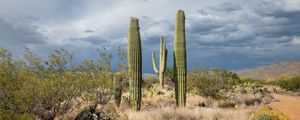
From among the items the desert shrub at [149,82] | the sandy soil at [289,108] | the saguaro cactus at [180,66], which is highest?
the saguaro cactus at [180,66]

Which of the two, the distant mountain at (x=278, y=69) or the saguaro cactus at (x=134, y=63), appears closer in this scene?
the saguaro cactus at (x=134, y=63)

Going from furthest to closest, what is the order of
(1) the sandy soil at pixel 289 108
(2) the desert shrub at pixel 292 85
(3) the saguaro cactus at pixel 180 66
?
1. (2) the desert shrub at pixel 292 85
2. (1) the sandy soil at pixel 289 108
3. (3) the saguaro cactus at pixel 180 66

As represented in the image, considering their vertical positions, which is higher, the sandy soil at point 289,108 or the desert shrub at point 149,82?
the desert shrub at point 149,82

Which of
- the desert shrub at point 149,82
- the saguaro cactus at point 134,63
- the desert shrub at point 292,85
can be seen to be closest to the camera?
the saguaro cactus at point 134,63

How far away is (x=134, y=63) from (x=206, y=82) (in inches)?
410

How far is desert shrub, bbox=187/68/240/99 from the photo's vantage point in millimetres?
27656

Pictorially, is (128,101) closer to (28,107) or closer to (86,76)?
(86,76)

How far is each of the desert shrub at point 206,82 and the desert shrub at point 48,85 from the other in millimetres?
10438

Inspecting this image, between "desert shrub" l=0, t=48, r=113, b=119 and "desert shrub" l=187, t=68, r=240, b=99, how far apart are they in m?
10.4

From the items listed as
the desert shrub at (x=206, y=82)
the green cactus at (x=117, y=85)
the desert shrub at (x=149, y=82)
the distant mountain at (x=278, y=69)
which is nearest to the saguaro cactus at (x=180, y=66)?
the green cactus at (x=117, y=85)

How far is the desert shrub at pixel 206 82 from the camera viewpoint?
90.7ft

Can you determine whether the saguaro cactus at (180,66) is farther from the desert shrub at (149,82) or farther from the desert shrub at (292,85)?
the desert shrub at (292,85)

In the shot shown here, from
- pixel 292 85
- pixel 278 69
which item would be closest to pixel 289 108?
pixel 292 85

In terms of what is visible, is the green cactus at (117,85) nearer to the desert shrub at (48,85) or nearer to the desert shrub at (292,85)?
the desert shrub at (48,85)
